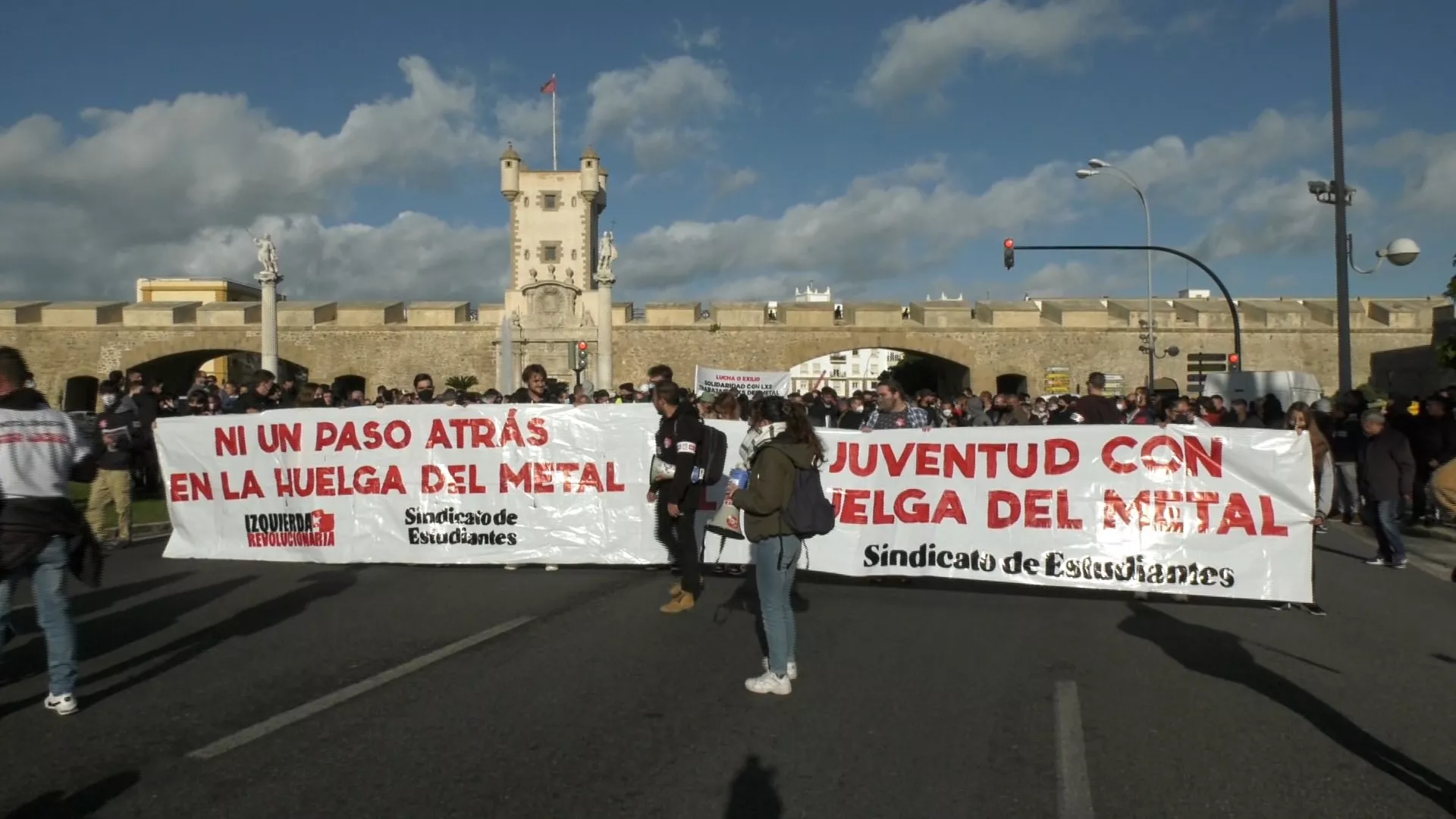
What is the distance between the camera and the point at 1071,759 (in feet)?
16.1

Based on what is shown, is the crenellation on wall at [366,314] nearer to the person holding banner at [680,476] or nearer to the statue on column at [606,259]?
the statue on column at [606,259]

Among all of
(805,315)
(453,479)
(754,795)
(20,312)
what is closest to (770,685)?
(754,795)

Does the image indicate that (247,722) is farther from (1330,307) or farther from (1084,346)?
(1330,307)

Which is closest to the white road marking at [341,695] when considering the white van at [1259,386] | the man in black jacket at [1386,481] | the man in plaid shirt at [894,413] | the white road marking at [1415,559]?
the man in plaid shirt at [894,413]

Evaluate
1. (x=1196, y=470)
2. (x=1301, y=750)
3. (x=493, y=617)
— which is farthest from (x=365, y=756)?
(x=1196, y=470)

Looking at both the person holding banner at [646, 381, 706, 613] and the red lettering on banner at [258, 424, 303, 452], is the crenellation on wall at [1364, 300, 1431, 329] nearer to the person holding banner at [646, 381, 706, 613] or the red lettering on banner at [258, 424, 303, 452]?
the person holding banner at [646, 381, 706, 613]

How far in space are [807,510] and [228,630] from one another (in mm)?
4262

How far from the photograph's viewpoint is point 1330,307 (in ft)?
180

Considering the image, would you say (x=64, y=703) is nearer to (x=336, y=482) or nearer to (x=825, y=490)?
(x=336, y=482)

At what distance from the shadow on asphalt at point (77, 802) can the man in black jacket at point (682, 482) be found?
4244 millimetres

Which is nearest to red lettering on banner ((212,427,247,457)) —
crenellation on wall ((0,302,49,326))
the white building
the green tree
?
crenellation on wall ((0,302,49,326))

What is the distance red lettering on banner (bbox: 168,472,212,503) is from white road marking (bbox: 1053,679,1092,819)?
8.64 metres

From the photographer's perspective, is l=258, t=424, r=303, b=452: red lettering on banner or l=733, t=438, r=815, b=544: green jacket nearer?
l=733, t=438, r=815, b=544: green jacket

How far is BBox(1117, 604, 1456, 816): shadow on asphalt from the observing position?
4.71 metres
